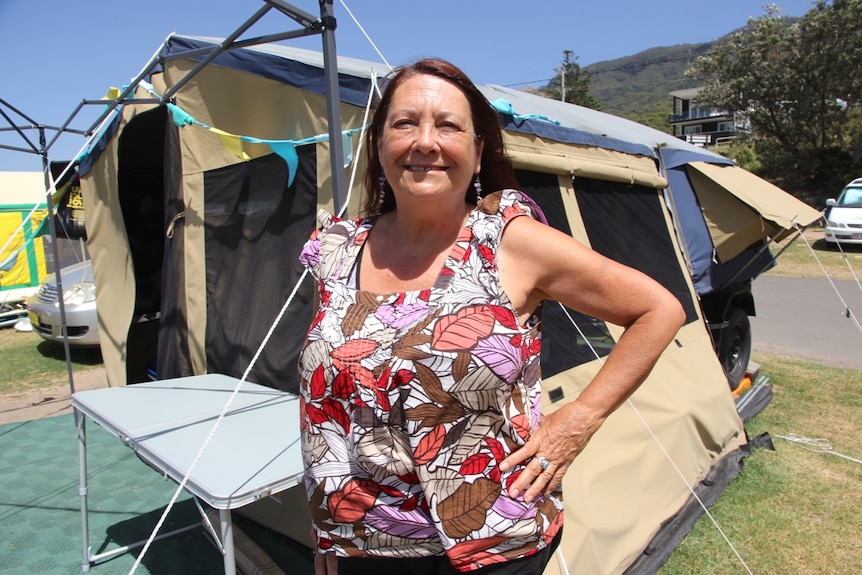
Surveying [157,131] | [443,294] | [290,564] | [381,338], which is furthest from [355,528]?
[157,131]

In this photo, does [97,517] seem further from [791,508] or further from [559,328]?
[791,508]

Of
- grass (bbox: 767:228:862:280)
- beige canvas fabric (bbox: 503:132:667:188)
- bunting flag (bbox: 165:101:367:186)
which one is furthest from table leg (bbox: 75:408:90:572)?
grass (bbox: 767:228:862:280)

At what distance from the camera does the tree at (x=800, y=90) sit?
2003 centimetres

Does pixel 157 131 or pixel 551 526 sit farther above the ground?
pixel 157 131

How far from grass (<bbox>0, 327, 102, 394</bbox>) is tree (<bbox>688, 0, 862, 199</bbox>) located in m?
23.4

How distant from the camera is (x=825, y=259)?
12680 millimetres

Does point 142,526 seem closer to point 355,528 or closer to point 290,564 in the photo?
point 290,564

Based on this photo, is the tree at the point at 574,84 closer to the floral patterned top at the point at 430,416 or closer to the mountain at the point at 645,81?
the floral patterned top at the point at 430,416

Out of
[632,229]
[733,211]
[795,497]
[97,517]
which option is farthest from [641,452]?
[97,517]

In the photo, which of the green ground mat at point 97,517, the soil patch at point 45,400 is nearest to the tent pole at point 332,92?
the green ground mat at point 97,517

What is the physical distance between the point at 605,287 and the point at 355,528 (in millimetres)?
746

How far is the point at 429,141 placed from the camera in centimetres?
131

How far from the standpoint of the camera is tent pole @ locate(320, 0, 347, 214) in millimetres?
2133

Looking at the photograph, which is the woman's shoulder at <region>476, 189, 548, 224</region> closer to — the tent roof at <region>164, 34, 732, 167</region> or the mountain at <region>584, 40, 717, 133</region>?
the tent roof at <region>164, 34, 732, 167</region>
